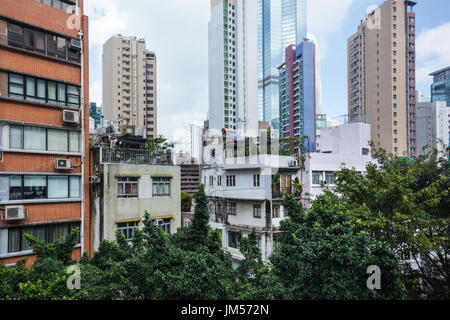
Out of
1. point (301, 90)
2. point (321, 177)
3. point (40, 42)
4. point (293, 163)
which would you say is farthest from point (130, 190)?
point (301, 90)

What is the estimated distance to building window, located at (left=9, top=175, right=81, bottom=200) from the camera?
8.01 meters

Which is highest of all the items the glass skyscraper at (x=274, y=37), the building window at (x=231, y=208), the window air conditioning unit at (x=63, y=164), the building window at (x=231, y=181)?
the glass skyscraper at (x=274, y=37)

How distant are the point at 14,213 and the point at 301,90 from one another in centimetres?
4918

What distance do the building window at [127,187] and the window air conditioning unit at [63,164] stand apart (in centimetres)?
161

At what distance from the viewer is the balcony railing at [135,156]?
9703mm

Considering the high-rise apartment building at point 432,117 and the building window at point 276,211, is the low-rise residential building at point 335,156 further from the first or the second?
the high-rise apartment building at point 432,117

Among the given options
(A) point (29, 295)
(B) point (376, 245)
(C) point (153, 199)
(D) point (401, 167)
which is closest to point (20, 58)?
(C) point (153, 199)

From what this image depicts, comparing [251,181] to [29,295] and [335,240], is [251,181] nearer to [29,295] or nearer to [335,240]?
[335,240]

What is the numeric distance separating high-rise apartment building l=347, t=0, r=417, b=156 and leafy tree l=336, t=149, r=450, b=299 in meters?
34.2

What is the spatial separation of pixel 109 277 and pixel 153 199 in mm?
5019

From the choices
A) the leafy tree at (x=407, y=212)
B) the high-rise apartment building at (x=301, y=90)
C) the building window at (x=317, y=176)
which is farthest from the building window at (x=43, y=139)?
the high-rise apartment building at (x=301, y=90)

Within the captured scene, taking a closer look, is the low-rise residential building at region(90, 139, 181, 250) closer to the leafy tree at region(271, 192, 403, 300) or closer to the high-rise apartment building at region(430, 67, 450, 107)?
the leafy tree at region(271, 192, 403, 300)

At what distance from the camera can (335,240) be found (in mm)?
4562

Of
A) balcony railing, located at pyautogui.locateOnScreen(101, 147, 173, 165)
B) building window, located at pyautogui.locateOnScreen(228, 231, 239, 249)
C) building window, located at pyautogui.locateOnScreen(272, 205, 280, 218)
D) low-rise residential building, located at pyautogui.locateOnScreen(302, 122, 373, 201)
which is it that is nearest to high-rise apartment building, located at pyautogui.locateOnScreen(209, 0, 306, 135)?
low-rise residential building, located at pyautogui.locateOnScreen(302, 122, 373, 201)
